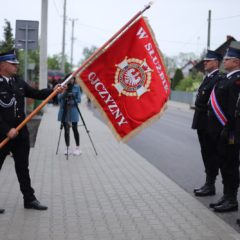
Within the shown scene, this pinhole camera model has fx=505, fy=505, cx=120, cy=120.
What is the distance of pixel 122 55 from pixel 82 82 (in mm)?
598

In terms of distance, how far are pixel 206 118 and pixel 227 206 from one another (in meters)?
1.33

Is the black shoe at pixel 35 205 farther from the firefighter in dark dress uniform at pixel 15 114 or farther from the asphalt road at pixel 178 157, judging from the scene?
the asphalt road at pixel 178 157

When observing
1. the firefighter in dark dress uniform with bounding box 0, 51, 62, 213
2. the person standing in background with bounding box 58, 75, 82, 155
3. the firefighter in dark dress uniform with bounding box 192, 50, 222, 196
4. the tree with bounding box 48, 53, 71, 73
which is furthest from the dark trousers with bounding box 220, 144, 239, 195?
the tree with bounding box 48, 53, 71, 73

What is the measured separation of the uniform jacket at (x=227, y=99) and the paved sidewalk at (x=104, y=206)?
1115mm

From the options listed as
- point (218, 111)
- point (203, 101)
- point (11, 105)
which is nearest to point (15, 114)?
point (11, 105)

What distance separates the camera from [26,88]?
20.8 feet

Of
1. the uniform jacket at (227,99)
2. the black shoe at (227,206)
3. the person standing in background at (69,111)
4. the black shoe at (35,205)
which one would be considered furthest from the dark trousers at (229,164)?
the person standing in background at (69,111)

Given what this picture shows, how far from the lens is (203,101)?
7.15 metres

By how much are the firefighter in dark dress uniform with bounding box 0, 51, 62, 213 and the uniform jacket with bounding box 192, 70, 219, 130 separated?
7.24 ft

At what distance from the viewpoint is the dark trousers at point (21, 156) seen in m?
6.17

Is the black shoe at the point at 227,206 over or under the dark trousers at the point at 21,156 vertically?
under

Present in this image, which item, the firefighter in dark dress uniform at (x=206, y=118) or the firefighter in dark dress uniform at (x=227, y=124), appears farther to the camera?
the firefighter in dark dress uniform at (x=206, y=118)

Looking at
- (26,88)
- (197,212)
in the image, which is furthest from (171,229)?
(26,88)

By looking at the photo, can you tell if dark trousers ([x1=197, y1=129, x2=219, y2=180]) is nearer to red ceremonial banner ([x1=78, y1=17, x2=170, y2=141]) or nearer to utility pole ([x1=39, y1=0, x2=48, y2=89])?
red ceremonial banner ([x1=78, y1=17, x2=170, y2=141])
